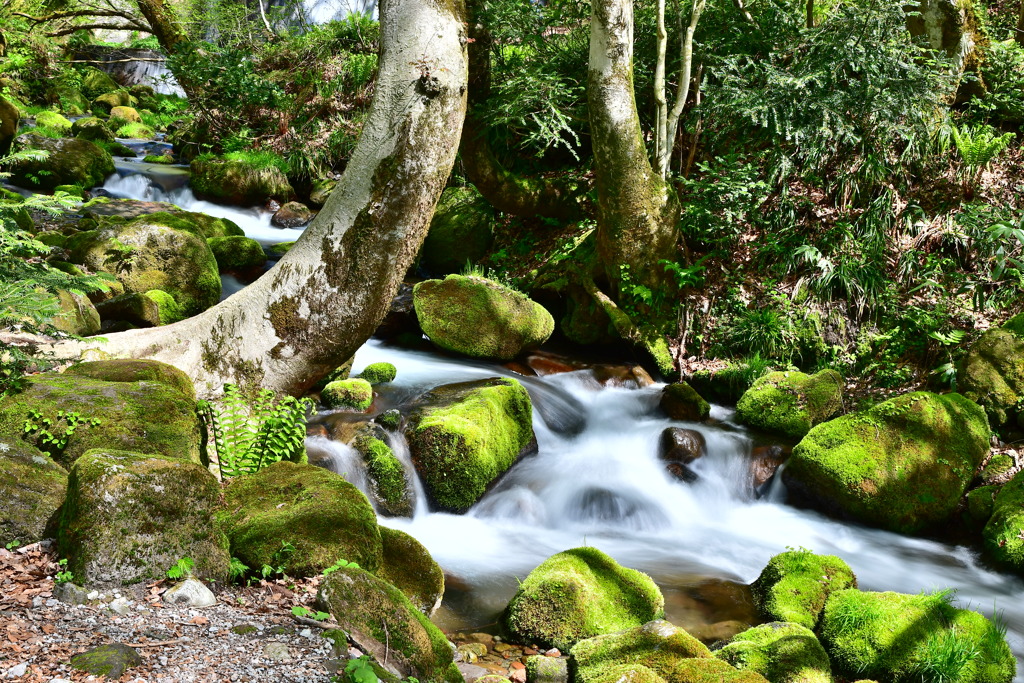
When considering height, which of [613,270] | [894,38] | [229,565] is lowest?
[229,565]

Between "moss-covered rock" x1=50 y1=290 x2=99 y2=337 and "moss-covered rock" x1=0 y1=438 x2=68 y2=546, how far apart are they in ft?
7.94

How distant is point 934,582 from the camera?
19.5ft

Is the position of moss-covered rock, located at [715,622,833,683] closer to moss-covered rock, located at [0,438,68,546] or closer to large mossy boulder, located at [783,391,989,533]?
large mossy boulder, located at [783,391,989,533]

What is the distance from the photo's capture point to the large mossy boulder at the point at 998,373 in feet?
24.0

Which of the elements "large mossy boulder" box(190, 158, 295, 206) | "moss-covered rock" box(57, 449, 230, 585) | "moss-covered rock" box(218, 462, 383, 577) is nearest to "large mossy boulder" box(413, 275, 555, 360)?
"moss-covered rock" box(218, 462, 383, 577)

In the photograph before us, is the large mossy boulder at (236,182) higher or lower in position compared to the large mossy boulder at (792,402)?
higher

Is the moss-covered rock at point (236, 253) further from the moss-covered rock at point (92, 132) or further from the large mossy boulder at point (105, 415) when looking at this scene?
the moss-covered rock at point (92, 132)

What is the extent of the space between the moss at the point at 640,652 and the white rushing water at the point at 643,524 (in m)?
1.08

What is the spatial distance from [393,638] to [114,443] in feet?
6.85

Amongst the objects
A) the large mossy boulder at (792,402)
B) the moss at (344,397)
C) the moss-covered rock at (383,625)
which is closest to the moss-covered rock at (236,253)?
the moss at (344,397)

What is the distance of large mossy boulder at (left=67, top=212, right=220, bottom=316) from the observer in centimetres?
845

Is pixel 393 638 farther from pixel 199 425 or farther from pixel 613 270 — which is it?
pixel 613 270

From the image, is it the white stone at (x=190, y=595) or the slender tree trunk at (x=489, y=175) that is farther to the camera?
the slender tree trunk at (x=489, y=175)

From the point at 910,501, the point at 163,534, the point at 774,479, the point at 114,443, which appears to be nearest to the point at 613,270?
the point at 774,479
